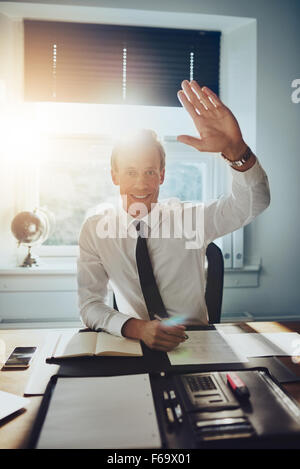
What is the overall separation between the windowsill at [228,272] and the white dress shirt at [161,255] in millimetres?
801

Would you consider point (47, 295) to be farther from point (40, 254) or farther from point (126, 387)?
point (126, 387)

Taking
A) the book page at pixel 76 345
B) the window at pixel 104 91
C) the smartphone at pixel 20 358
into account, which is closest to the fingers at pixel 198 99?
the book page at pixel 76 345

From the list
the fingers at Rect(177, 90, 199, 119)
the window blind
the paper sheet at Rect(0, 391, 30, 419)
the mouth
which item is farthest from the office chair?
the window blind

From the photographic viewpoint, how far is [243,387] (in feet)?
2.28

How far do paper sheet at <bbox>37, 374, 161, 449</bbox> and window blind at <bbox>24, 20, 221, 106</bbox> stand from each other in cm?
199

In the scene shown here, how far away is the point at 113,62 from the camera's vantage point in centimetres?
234

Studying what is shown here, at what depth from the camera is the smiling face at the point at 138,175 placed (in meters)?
1.33

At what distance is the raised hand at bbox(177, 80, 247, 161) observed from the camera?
3.57 ft

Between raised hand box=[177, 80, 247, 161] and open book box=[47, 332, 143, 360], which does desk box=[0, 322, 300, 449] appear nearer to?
open book box=[47, 332, 143, 360]

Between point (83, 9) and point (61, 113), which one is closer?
point (83, 9)

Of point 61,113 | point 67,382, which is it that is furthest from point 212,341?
point 61,113

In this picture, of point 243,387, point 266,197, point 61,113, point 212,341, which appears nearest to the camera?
point 243,387

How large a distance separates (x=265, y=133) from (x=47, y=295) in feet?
5.63

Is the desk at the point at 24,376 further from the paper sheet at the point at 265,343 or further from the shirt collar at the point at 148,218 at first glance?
the shirt collar at the point at 148,218
